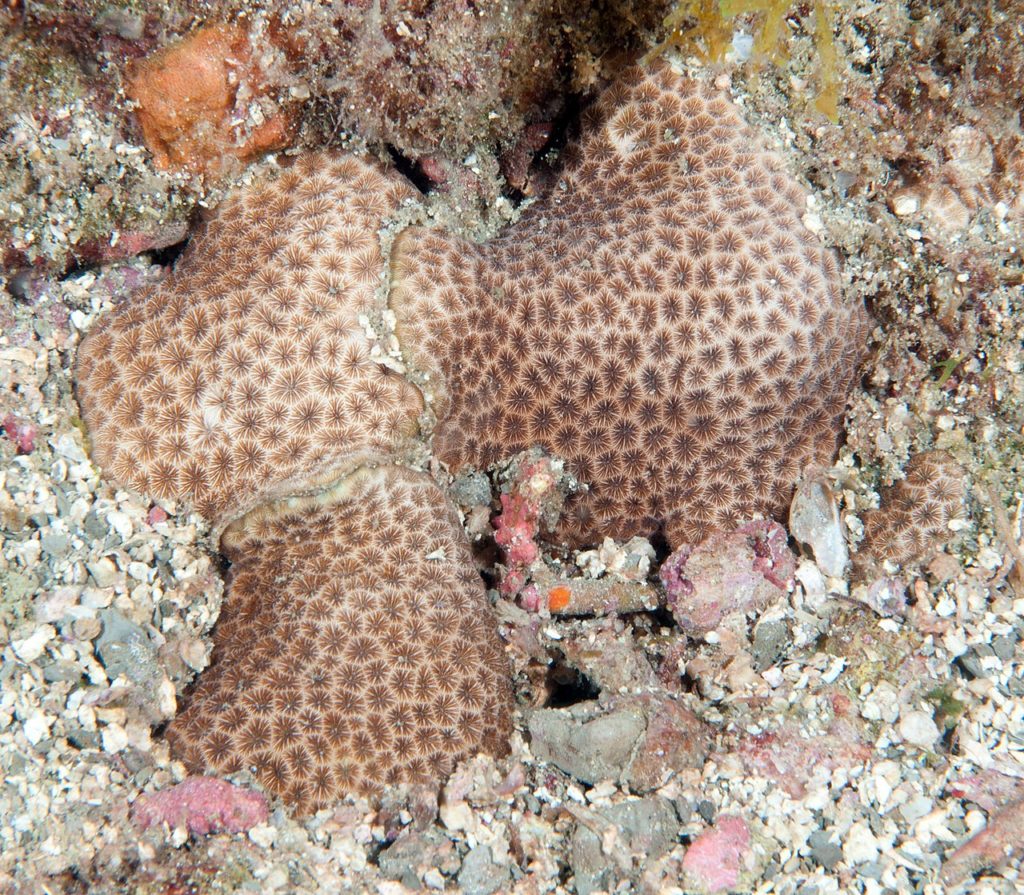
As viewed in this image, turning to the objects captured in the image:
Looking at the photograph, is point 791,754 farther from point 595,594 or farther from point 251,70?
point 251,70

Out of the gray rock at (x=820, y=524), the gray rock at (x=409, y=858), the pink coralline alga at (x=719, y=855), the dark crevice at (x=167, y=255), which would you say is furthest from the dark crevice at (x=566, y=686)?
the dark crevice at (x=167, y=255)

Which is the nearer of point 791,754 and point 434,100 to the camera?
point 791,754

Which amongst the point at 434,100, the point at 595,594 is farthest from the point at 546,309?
the point at 595,594

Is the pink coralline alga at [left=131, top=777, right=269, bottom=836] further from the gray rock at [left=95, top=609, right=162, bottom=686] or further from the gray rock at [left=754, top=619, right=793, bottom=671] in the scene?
the gray rock at [left=754, top=619, right=793, bottom=671]

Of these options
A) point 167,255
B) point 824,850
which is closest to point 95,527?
point 167,255

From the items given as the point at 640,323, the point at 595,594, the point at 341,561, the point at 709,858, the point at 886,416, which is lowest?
the point at 709,858

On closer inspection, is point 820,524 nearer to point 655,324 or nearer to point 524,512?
point 655,324

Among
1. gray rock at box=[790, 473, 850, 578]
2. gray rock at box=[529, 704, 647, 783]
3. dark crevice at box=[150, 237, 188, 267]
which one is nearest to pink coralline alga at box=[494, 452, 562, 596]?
gray rock at box=[529, 704, 647, 783]
